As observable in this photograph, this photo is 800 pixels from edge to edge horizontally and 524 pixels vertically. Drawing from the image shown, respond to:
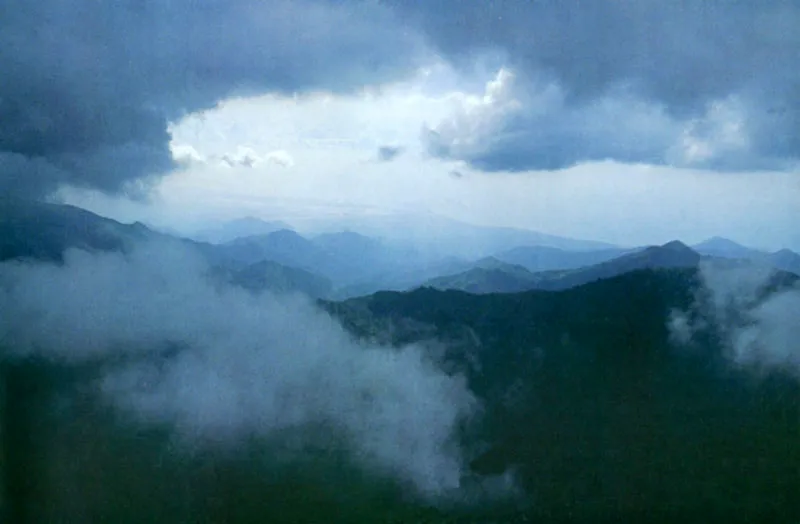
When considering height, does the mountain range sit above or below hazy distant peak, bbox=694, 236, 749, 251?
below

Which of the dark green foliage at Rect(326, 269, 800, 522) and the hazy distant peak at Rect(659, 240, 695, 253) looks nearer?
the dark green foliage at Rect(326, 269, 800, 522)

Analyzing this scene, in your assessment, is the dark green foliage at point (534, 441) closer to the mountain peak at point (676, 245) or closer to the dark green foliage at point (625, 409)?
the dark green foliage at point (625, 409)

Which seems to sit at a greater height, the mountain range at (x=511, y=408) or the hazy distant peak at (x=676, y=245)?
the hazy distant peak at (x=676, y=245)

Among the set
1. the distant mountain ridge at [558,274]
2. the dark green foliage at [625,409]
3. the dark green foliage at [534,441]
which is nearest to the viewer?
the dark green foliage at [534,441]

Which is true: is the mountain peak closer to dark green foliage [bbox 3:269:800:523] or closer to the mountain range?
the mountain range

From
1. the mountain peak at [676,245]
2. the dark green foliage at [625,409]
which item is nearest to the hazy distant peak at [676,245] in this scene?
the mountain peak at [676,245]

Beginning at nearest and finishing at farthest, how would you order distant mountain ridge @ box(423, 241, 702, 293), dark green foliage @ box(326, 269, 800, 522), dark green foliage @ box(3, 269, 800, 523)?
dark green foliage @ box(3, 269, 800, 523) < dark green foliage @ box(326, 269, 800, 522) < distant mountain ridge @ box(423, 241, 702, 293)

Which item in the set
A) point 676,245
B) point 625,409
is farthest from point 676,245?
point 625,409

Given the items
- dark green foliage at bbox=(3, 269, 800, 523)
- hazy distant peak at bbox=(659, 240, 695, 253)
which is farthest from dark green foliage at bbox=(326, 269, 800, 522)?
hazy distant peak at bbox=(659, 240, 695, 253)

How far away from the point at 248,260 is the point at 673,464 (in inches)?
114

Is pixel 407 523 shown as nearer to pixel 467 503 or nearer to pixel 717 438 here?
pixel 467 503

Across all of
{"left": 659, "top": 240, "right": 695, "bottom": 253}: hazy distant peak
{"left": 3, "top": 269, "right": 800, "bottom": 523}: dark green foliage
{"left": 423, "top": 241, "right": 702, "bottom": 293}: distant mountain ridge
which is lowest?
{"left": 3, "top": 269, "right": 800, "bottom": 523}: dark green foliage

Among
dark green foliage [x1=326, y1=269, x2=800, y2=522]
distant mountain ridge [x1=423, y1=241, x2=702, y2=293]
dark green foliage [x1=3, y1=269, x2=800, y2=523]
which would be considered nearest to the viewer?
dark green foliage [x1=3, y1=269, x2=800, y2=523]

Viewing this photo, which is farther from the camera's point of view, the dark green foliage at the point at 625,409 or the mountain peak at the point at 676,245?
the mountain peak at the point at 676,245
